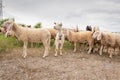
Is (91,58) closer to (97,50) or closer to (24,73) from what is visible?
(97,50)

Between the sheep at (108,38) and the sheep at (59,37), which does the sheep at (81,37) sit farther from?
the sheep at (59,37)

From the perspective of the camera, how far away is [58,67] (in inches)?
562

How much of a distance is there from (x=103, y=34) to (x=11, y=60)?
6232 mm

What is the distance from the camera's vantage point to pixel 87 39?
19.1 metres

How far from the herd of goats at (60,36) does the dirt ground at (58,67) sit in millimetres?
800

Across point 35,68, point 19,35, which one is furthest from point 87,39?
point 35,68

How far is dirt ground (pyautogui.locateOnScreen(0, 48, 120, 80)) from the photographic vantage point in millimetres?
12869

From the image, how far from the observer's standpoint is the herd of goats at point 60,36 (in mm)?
16594

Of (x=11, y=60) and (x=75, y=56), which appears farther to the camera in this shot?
(x=75, y=56)

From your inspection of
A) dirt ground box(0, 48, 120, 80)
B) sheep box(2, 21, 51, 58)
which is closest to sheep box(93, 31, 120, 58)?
dirt ground box(0, 48, 120, 80)

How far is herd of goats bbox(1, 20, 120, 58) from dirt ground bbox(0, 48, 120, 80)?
2.63ft

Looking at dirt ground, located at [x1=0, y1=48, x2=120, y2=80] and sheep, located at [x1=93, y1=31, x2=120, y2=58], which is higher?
sheep, located at [x1=93, y1=31, x2=120, y2=58]

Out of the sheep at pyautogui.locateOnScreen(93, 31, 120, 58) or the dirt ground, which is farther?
the sheep at pyautogui.locateOnScreen(93, 31, 120, 58)

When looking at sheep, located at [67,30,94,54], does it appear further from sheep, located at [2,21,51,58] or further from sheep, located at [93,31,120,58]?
sheep, located at [2,21,51,58]
